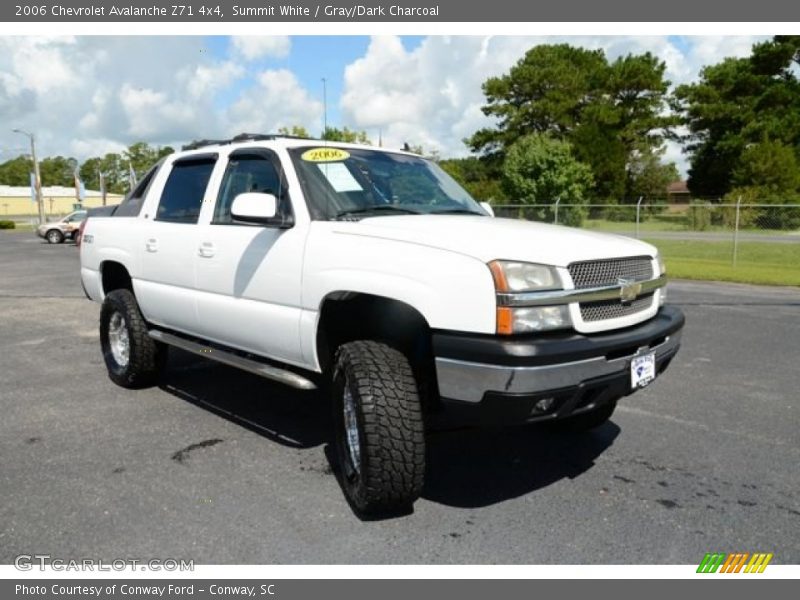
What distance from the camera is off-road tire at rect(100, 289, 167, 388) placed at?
5.20m

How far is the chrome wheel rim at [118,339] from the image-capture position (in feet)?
18.0

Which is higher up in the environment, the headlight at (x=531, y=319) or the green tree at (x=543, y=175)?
the green tree at (x=543, y=175)

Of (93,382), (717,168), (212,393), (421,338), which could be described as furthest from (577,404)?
(717,168)

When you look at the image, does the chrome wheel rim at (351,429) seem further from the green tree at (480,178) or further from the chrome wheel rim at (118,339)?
the green tree at (480,178)

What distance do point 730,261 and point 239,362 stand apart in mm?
18305

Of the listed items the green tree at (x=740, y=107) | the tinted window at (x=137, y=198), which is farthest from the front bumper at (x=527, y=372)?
the green tree at (x=740, y=107)

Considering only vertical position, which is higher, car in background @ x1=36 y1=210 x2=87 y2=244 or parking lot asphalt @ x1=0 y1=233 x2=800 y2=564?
car in background @ x1=36 y1=210 x2=87 y2=244

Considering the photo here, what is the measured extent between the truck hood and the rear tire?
94.2ft

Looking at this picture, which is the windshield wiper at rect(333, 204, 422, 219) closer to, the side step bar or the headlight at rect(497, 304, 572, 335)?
the side step bar

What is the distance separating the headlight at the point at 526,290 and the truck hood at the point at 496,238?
0.04 metres

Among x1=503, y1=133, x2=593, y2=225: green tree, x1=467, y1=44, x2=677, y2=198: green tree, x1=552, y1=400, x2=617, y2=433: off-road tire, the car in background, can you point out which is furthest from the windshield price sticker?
x1=467, y1=44, x2=677, y2=198: green tree

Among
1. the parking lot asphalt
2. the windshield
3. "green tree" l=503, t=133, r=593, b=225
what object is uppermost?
"green tree" l=503, t=133, r=593, b=225

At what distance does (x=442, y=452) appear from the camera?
4180 mm

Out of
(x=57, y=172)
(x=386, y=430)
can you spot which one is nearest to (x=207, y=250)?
(x=386, y=430)
